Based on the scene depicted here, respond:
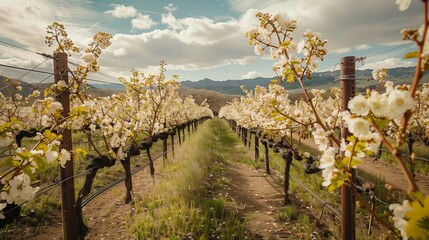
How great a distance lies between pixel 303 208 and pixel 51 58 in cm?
682

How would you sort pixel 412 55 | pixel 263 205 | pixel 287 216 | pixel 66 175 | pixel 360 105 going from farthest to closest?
pixel 263 205 → pixel 287 216 → pixel 66 175 → pixel 360 105 → pixel 412 55

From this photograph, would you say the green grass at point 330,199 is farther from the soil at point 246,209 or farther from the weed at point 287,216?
the soil at point 246,209

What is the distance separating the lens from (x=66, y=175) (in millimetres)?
4570

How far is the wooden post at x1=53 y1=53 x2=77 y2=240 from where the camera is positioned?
4574 millimetres

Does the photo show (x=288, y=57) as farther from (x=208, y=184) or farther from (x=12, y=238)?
(x=12, y=238)

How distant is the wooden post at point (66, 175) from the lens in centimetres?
457

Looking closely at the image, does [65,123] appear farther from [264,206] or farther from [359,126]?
[264,206]

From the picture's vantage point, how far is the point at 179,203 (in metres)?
6.39

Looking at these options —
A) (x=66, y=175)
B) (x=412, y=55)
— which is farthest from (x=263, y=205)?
(x=412, y=55)

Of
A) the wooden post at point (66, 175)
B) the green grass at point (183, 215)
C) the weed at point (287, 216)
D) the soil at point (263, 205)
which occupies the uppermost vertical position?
the wooden post at point (66, 175)

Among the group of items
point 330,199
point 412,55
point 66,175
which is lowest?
point 330,199

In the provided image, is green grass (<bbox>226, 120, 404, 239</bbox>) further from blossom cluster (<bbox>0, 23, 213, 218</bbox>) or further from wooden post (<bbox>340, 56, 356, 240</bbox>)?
blossom cluster (<bbox>0, 23, 213, 218</bbox>)

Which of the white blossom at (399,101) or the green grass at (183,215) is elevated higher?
the white blossom at (399,101)

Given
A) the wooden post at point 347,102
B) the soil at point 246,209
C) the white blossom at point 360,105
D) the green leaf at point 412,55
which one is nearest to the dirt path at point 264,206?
the soil at point 246,209
